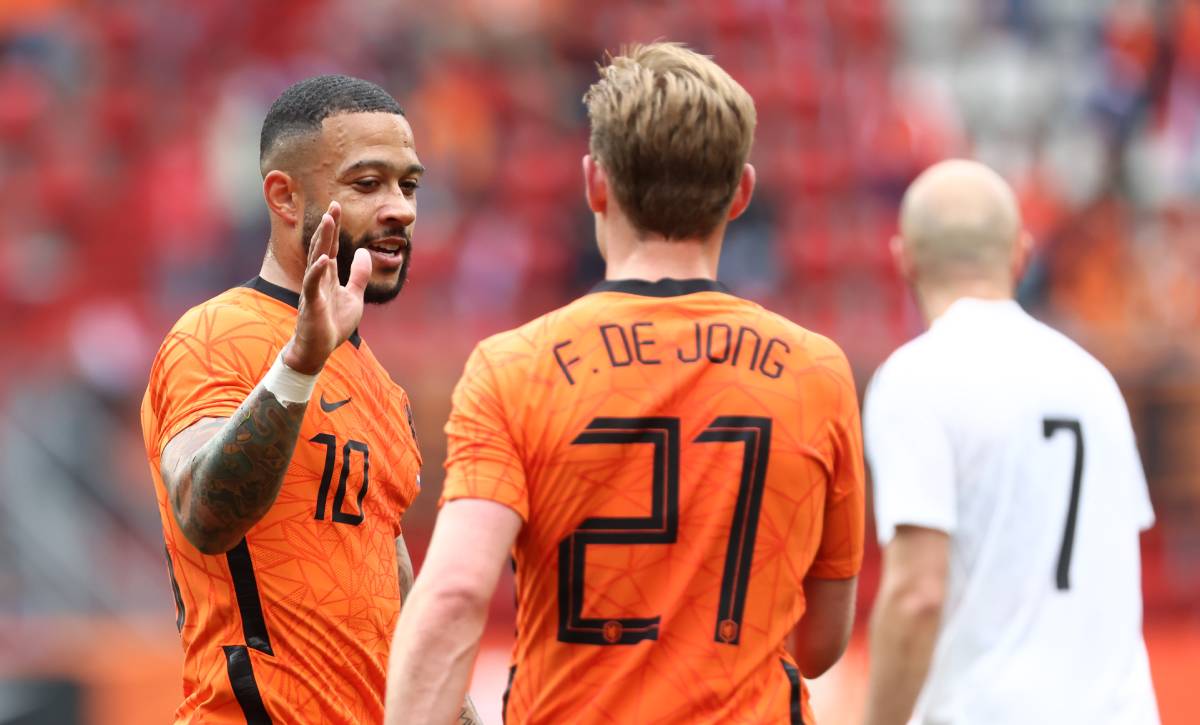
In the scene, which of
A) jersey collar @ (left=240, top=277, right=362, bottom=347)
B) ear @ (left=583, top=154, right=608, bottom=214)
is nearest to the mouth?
jersey collar @ (left=240, top=277, right=362, bottom=347)

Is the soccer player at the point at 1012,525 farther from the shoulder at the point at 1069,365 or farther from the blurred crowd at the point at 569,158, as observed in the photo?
the blurred crowd at the point at 569,158

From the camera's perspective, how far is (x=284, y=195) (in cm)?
363

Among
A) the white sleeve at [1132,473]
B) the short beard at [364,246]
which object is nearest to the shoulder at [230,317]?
the short beard at [364,246]

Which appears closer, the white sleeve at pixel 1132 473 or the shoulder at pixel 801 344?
the shoulder at pixel 801 344

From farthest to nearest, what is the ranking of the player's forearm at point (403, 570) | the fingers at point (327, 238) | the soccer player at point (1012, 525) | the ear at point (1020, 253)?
1. the ear at point (1020, 253)
2. the player's forearm at point (403, 570)
3. the soccer player at point (1012, 525)
4. the fingers at point (327, 238)

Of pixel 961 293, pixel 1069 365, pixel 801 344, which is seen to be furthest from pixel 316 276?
pixel 1069 365

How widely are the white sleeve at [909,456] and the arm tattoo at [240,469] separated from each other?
3.81 ft

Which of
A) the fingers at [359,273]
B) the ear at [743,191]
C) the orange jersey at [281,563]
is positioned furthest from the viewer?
the orange jersey at [281,563]

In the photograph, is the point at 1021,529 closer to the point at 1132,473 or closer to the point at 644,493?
the point at 1132,473

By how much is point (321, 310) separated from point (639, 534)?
68 centimetres

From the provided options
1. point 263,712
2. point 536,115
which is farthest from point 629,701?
point 536,115

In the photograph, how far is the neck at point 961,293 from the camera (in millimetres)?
3787

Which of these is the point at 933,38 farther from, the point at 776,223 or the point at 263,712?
the point at 263,712

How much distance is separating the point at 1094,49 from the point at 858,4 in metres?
1.99
